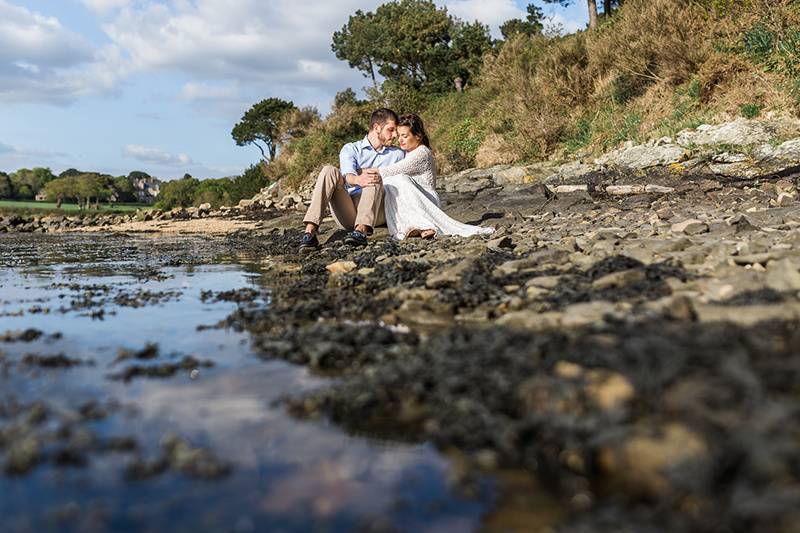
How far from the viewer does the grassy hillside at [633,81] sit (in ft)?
43.9

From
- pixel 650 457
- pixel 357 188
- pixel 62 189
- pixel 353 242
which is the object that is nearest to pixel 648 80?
pixel 357 188

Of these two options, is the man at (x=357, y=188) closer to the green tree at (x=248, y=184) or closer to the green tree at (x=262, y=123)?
the green tree at (x=248, y=184)

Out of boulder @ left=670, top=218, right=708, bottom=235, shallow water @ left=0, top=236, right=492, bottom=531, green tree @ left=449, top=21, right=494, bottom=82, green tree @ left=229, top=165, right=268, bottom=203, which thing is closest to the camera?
shallow water @ left=0, top=236, right=492, bottom=531

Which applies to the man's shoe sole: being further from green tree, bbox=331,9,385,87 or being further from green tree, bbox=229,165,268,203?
green tree, bbox=331,9,385,87

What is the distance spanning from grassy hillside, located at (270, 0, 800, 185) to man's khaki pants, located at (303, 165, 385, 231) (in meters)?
7.70

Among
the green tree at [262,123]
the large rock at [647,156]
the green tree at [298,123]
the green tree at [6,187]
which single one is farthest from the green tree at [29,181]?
the large rock at [647,156]

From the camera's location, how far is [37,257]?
A: 10.2m

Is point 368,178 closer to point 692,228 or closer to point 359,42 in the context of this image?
point 692,228

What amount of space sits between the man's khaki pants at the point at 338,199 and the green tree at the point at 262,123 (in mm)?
39335

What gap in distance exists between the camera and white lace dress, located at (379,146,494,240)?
8.98m

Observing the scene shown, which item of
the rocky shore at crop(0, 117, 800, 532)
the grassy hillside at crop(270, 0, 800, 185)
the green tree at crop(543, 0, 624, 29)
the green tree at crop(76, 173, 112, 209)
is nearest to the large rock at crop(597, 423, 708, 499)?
the rocky shore at crop(0, 117, 800, 532)

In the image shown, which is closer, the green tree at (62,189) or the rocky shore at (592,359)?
the rocky shore at (592,359)

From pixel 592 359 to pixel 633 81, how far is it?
16497mm

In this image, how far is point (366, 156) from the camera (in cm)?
943
